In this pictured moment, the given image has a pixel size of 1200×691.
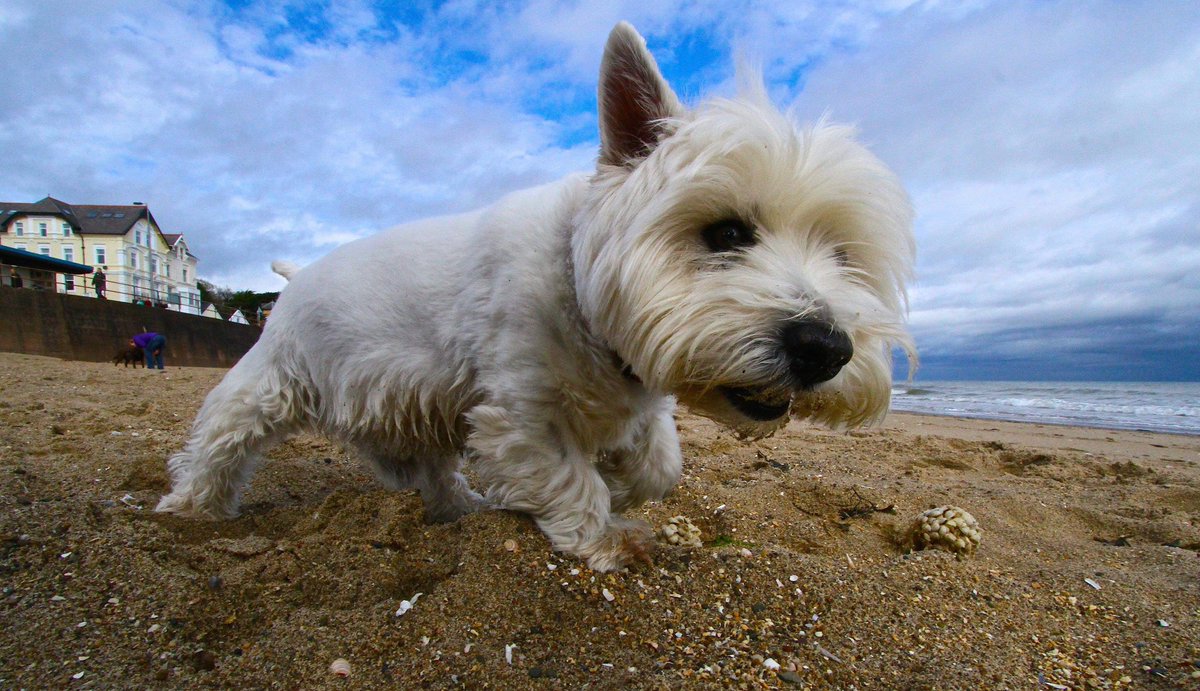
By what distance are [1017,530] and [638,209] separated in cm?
263

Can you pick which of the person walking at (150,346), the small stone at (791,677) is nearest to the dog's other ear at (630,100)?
the small stone at (791,677)

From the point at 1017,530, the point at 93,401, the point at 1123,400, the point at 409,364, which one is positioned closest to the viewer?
the point at 409,364

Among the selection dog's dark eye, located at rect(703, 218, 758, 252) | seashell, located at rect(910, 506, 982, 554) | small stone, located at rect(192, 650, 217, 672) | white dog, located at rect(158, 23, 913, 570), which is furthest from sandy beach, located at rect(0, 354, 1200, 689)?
dog's dark eye, located at rect(703, 218, 758, 252)

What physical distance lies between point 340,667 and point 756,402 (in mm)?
1348

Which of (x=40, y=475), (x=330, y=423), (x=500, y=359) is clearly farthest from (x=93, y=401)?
(x=500, y=359)

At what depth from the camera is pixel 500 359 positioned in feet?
7.95

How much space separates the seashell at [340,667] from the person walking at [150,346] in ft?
65.1

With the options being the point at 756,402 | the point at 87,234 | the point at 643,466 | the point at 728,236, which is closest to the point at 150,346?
the point at 643,466

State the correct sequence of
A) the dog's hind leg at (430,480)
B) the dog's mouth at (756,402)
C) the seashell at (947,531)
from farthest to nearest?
1. the dog's hind leg at (430,480)
2. the seashell at (947,531)
3. the dog's mouth at (756,402)

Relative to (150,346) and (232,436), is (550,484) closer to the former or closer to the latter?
(232,436)

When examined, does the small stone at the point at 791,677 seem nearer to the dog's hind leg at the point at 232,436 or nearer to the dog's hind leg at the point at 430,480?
the dog's hind leg at the point at 430,480

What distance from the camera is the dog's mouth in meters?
1.88

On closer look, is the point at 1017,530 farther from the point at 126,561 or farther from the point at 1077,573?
the point at 126,561

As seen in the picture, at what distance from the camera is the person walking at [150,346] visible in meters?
17.8
